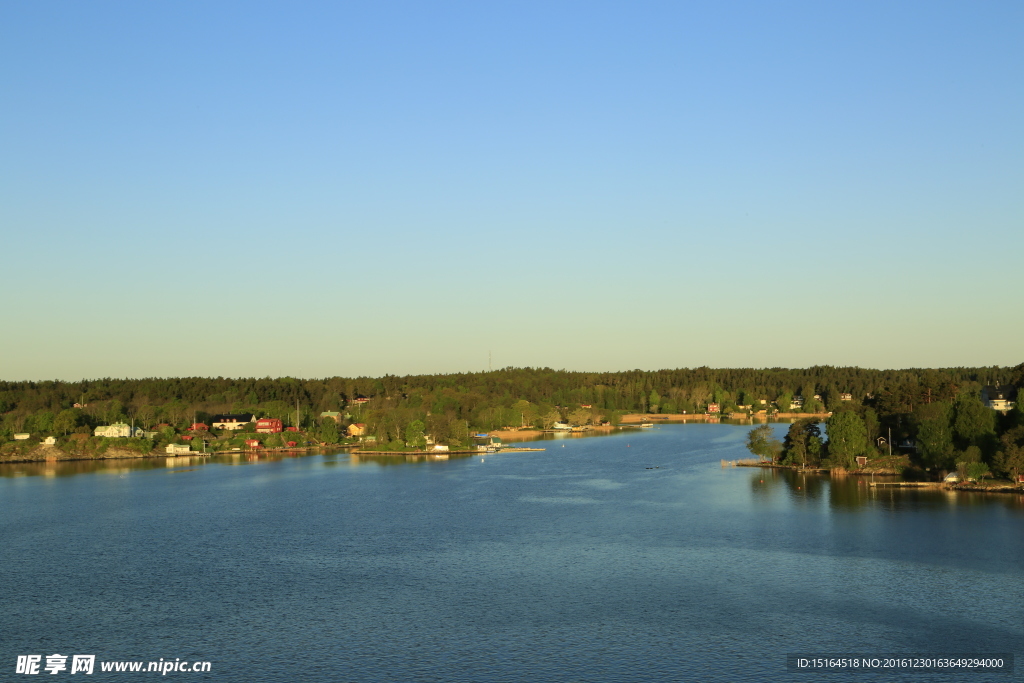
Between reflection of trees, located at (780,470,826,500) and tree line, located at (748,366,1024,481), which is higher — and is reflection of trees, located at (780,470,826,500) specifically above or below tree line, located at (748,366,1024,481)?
below

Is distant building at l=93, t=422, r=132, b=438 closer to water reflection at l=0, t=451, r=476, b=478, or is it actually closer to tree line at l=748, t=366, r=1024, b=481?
water reflection at l=0, t=451, r=476, b=478

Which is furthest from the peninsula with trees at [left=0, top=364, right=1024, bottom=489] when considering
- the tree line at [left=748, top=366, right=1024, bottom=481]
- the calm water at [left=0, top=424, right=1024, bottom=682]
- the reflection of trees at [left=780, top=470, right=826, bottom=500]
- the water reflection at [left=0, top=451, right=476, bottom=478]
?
the calm water at [left=0, top=424, right=1024, bottom=682]

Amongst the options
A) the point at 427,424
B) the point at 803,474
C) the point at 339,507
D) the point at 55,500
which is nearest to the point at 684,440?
the point at 427,424

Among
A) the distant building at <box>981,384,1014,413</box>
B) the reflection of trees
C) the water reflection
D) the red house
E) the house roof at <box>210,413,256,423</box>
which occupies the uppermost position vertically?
the distant building at <box>981,384,1014,413</box>

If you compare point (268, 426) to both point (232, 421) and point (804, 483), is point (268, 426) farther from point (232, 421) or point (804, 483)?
point (804, 483)

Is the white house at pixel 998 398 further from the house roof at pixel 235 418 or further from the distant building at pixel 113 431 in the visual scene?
the distant building at pixel 113 431

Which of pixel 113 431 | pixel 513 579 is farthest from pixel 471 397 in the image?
pixel 513 579

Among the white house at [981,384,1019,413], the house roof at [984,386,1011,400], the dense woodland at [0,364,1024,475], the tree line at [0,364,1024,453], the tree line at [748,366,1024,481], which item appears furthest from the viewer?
the tree line at [0,364,1024,453]
